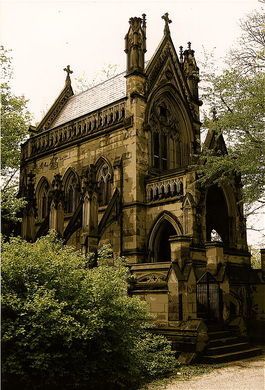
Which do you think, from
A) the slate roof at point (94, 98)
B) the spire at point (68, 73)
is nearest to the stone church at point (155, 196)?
the slate roof at point (94, 98)

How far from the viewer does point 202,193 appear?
714 inches

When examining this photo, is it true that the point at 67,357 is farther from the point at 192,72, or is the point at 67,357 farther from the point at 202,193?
the point at 192,72

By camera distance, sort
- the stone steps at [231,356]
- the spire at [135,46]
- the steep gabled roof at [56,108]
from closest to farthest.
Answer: the stone steps at [231,356] → the spire at [135,46] → the steep gabled roof at [56,108]

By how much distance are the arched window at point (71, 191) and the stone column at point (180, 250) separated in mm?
10935

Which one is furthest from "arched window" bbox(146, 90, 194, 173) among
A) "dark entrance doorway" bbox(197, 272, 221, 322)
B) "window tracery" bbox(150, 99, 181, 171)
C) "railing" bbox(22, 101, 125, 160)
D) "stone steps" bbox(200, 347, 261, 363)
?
"stone steps" bbox(200, 347, 261, 363)

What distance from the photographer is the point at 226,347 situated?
1255 cm

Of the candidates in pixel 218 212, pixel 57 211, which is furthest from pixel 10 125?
pixel 218 212

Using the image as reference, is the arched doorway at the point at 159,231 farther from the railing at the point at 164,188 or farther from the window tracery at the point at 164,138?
the window tracery at the point at 164,138

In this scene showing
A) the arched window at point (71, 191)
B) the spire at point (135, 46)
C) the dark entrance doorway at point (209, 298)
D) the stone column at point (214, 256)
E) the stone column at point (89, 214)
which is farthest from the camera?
the arched window at point (71, 191)

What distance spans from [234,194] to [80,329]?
1393 centimetres

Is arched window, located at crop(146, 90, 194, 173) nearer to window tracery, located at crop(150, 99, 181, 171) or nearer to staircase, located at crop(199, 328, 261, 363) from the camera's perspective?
window tracery, located at crop(150, 99, 181, 171)

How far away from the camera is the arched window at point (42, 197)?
1006 inches

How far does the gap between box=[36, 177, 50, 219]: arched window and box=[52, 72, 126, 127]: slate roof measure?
4.10 m

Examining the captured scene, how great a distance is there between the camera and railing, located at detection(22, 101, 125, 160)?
2145 cm
